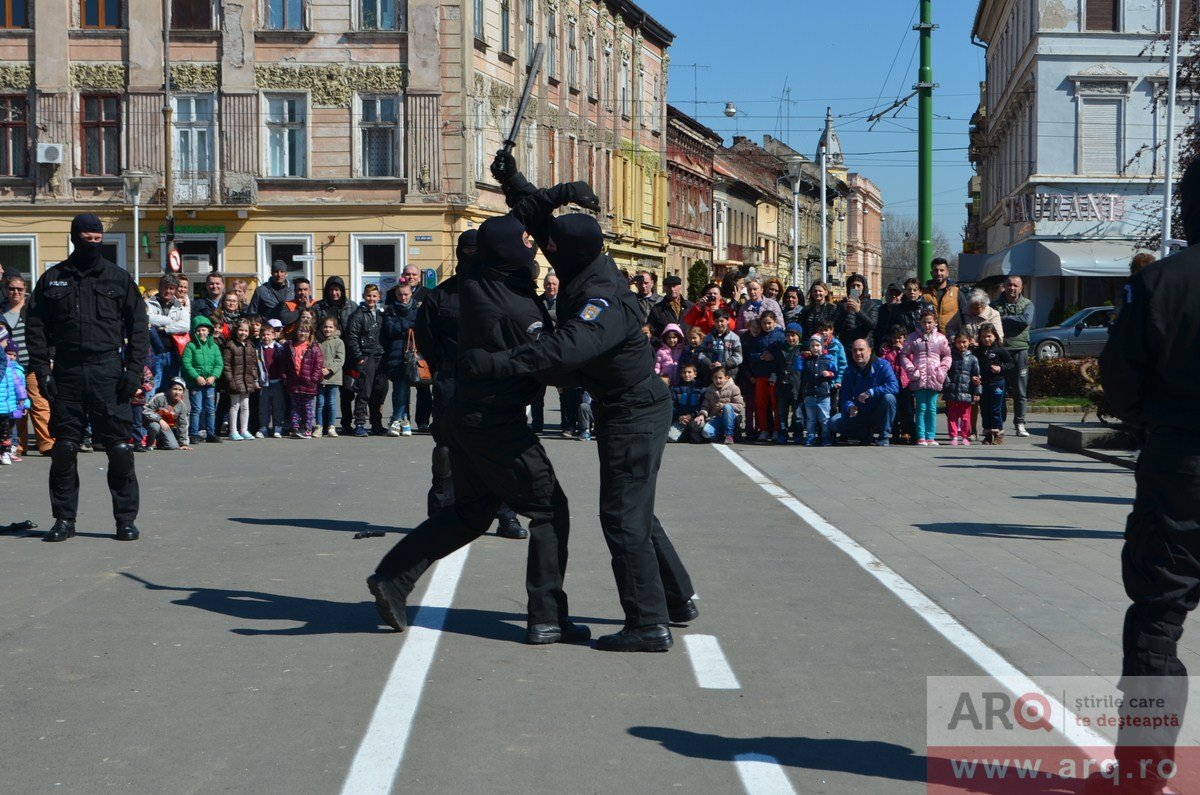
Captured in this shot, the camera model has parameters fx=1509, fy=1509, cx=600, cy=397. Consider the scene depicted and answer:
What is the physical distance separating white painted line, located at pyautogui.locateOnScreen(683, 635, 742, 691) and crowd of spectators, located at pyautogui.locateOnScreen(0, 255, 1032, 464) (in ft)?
37.0

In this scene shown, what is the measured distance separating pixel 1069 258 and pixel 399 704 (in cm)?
4201

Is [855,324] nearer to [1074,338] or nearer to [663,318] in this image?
[663,318]

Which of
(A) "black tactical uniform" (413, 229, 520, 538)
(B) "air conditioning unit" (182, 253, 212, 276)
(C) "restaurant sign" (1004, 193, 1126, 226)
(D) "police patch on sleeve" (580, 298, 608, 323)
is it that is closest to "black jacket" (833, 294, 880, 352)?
(A) "black tactical uniform" (413, 229, 520, 538)

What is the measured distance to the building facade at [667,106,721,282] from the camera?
221 ft

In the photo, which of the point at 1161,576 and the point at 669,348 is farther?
the point at 669,348

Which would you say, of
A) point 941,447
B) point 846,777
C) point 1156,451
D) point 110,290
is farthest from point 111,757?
point 941,447

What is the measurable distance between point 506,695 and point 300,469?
9.55 meters

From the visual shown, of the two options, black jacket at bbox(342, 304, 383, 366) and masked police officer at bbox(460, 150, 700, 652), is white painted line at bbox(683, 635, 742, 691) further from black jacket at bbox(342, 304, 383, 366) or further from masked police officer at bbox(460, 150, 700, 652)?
black jacket at bbox(342, 304, 383, 366)

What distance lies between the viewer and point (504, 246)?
7078 millimetres

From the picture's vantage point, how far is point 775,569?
9.11 m

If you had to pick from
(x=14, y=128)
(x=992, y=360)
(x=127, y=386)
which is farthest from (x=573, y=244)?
(x=14, y=128)

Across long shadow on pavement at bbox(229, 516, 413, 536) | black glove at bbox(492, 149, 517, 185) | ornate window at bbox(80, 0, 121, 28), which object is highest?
ornate window at bbox(80, 0, 121, 28)

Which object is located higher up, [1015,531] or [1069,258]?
[1069,258]

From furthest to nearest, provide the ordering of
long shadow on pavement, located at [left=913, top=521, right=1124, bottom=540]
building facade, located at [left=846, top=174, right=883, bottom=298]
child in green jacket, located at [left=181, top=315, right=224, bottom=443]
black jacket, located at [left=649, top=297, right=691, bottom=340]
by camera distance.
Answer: building facade, located at [left=846, top=174, right=883, bottom=298], black jacket, located at [left=649, top=297, right=691, bottom=340], child in green jacket, located at [left=181, top=315, right=224, bottom=443], long shadow on pavement, located at [left=913, top=521, right=1124, bottom=540]
